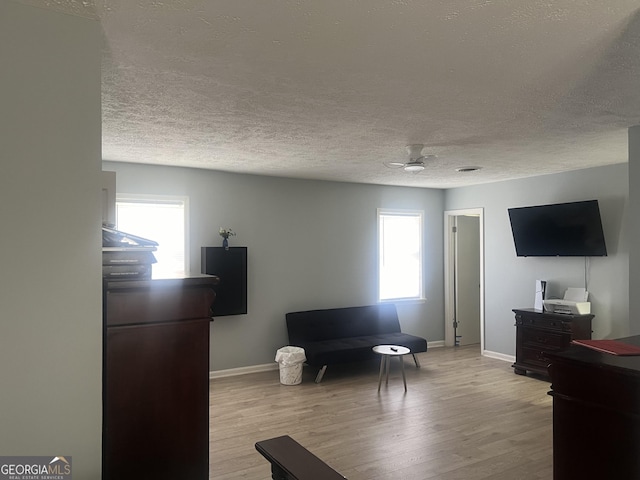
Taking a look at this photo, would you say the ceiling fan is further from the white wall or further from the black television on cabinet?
the white wall

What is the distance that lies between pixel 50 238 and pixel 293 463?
120 centimetres

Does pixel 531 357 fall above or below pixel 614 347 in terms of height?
below

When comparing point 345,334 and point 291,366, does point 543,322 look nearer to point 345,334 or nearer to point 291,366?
point 345,334

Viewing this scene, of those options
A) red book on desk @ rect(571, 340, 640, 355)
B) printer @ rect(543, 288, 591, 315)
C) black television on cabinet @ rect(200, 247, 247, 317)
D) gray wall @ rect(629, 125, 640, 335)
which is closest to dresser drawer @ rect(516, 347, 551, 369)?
printer @ rect(543, 288, 591, 315)

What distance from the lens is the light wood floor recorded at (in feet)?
11.2

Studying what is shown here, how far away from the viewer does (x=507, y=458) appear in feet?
11.6

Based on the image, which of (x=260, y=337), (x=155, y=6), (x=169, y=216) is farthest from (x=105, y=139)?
(x=260, y=337)

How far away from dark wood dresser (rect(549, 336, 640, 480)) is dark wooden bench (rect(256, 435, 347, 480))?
3.96 ft

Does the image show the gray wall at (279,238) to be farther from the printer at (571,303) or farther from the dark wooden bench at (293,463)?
the dark wooden bench at (293,463)

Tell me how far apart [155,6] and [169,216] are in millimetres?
3927

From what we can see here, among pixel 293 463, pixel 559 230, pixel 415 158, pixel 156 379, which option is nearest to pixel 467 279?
pixel 559 230

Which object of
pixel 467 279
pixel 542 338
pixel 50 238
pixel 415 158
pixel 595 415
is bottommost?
pixel 542 338

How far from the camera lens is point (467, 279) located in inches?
303

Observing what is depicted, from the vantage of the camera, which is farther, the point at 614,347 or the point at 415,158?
the point at 415,158
